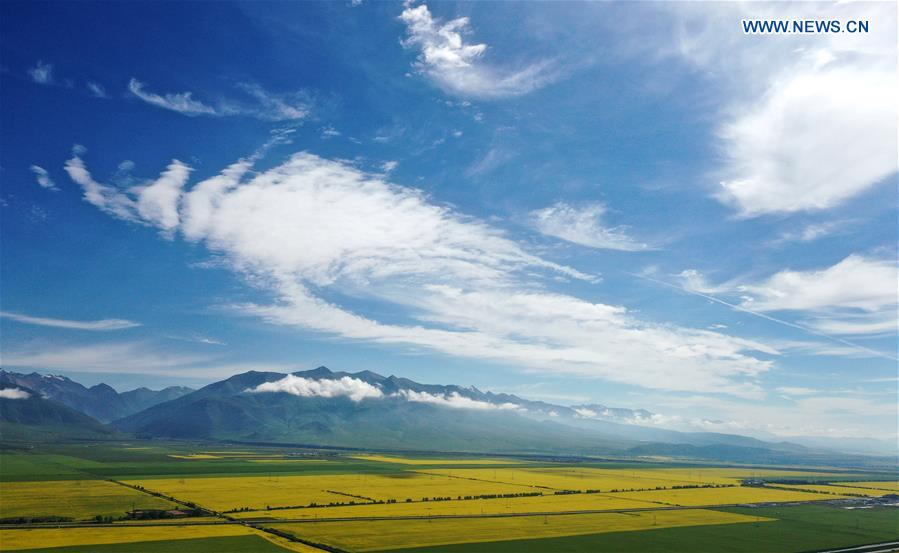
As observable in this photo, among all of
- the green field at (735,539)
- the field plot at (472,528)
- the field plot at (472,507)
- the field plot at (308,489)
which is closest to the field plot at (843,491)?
the green field at (735,539)

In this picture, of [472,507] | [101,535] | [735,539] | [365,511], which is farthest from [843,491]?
[101,535]

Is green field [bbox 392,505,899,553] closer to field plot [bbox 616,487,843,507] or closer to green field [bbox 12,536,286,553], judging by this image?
green field [bbox 12,536,286,553]

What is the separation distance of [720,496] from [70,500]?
152 meters

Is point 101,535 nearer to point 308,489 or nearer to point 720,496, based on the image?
point 308,489

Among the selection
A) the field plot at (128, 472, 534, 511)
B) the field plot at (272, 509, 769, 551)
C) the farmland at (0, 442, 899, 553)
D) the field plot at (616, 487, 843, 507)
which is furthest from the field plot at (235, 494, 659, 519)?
the field plot at (616, 487, 843, 507)

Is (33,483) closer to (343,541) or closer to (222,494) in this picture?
(222,494)

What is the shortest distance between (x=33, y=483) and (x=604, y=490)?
145m

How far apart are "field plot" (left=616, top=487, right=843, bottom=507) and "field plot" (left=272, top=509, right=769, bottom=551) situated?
1057 inches

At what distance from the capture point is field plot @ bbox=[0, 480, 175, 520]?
99250 millimetres

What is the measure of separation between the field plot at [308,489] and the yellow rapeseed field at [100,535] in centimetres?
2295

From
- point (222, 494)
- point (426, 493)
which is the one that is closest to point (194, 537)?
point (222, 494)

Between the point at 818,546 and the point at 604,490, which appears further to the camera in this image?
the point at 604,490

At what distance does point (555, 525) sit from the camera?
98.8 metres

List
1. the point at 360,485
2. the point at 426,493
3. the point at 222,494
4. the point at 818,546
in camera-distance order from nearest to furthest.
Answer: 1. the point at 818,546
2. the point at 222,494
3. the point at 426,493
4. the point at 360,485
